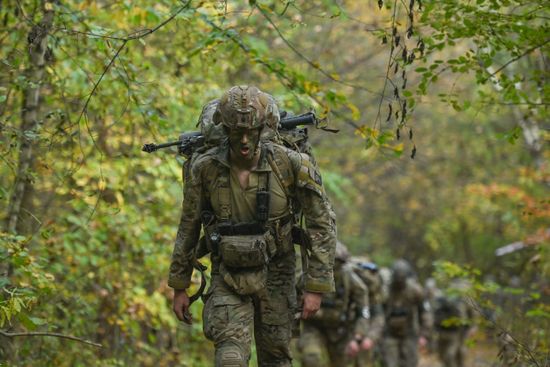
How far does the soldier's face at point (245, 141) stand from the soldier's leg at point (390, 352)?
9120mm

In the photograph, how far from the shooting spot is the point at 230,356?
5.70 m

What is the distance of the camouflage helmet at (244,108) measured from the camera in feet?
18.6

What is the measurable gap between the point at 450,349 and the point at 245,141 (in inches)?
453

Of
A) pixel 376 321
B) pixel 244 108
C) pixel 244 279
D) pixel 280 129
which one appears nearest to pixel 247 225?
pixel 244 279

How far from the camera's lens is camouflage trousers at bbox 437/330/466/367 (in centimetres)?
1606

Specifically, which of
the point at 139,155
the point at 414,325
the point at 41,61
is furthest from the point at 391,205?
the point at 41,61

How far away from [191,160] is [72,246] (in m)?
3.46

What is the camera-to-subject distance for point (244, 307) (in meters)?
5.99

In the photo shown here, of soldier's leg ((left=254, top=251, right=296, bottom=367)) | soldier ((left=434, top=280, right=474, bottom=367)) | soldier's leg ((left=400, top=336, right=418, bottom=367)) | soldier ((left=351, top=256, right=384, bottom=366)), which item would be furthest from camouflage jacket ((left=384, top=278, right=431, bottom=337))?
soldier's leg ((left=254, top=251, right=296, bottom=367))

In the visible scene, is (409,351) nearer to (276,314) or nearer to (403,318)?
(403,318)

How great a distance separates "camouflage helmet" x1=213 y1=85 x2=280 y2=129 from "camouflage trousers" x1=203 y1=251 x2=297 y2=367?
1127 millimetres

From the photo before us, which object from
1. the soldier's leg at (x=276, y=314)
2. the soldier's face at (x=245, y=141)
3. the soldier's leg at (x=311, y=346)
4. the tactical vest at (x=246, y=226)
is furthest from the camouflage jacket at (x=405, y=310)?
the soldier's face at (x=245, y=141)

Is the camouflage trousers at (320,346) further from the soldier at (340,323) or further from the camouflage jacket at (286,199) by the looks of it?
the camouflage jacket at (286,199)

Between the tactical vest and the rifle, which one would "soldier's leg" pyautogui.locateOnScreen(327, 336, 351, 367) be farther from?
the tactical vest
